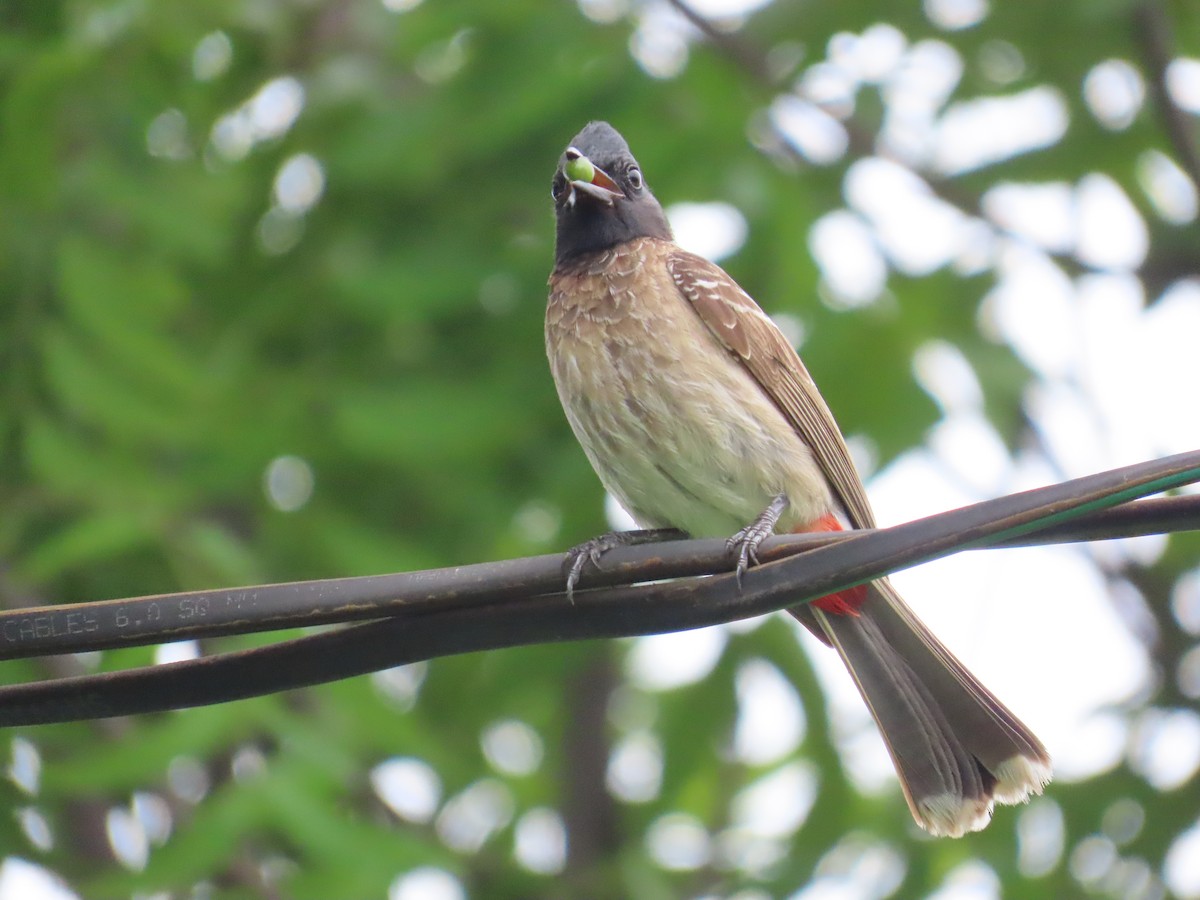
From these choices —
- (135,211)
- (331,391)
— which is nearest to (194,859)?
(331,391)

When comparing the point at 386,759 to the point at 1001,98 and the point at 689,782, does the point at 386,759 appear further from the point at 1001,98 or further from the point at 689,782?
the point at 1001,98

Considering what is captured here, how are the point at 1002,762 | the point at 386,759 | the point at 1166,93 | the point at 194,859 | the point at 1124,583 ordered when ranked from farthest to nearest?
the point at 1124,583 < the point at 1166,93 < the point at 386,759 < the point at 194,859 < the point at 1002,762

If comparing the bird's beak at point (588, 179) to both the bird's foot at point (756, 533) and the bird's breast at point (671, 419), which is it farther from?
the bird's foot at point (756, 533)

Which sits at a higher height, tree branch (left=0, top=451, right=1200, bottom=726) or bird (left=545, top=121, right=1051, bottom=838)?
tree branch (left=0, top=451, right=1200, bottom=726)

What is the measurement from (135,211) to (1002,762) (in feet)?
10.5

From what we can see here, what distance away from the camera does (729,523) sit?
4.00 m

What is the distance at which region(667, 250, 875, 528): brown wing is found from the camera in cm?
411

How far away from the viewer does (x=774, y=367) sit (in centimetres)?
420

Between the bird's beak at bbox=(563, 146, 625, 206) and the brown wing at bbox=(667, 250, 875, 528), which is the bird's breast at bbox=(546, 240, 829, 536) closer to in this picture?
the brown wing at bbox=(667, 250, 875, 528)

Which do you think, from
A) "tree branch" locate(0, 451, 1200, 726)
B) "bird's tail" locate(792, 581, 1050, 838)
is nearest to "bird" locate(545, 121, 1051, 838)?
"bird's tail" locate(792, 581, 1050, 838)

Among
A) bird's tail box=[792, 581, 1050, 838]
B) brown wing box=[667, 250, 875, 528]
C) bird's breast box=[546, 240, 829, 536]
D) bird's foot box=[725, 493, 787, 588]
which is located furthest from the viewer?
brown wing box=[667, 250, 875, 528]

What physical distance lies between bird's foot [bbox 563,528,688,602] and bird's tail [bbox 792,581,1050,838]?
0.61 meters

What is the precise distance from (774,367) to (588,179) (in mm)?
770

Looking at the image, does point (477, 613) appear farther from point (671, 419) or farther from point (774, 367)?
point (774, 367)
